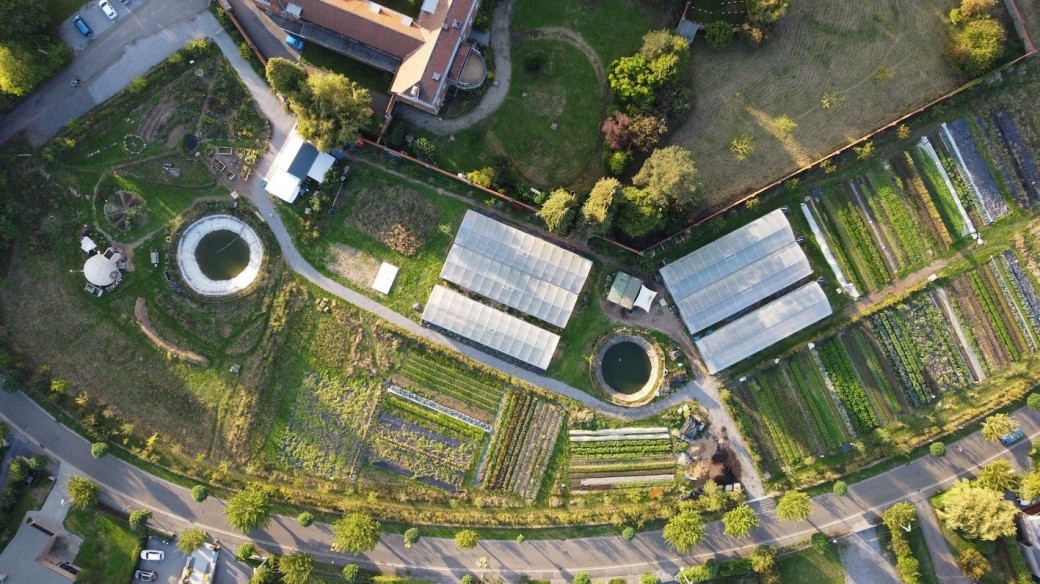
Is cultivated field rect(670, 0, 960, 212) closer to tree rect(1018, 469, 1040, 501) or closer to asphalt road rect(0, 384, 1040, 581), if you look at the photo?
asphalt road rect(0, 384, 1040, 581)

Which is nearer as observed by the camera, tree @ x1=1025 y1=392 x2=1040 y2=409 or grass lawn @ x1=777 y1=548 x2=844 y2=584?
tree @ x1=1025 y1=392 x2=1040 y2=409

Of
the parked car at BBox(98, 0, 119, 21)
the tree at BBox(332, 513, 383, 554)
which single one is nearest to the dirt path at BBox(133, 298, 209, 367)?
the tree at BBox(332, 513, 383, 554)

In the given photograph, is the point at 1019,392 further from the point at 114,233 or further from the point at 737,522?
the point at 114,233

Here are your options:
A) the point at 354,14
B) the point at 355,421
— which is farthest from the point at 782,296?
the point at 354,14

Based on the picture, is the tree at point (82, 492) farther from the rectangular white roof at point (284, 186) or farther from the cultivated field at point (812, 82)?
the cultivated field at point (812, 82)

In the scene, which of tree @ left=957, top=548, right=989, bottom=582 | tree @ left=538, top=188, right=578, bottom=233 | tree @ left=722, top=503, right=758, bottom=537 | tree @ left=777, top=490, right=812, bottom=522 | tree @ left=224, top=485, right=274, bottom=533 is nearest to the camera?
tree @ left=538, top=188, right=578, bottom=233

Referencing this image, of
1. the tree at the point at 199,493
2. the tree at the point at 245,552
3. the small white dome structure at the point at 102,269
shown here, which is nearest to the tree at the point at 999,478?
the tree at the point at 245,552
